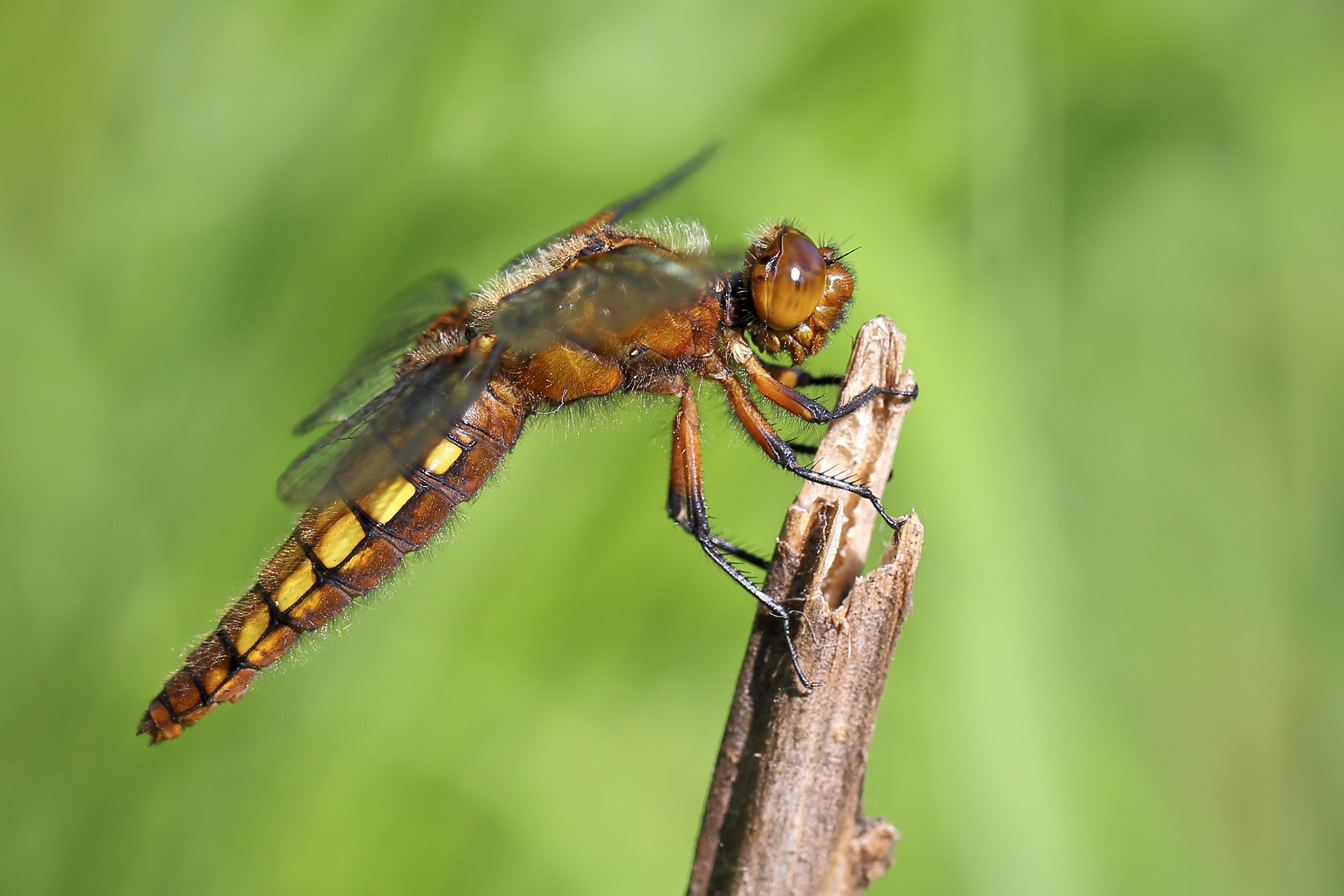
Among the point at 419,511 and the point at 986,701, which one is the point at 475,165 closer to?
the point at 419,511

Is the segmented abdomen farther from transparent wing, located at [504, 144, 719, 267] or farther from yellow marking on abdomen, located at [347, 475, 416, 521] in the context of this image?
transparent wing, located at [504, 144, 719, 267]

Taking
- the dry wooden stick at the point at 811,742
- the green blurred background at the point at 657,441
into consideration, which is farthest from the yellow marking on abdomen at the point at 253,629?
the dry wooden stick at the point at 811,742

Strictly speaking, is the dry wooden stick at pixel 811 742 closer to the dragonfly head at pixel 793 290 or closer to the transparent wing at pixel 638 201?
the dragonfly head at pixel 793 290

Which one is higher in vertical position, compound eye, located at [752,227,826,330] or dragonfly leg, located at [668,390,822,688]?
compound eye, located at [752,227,826,330]

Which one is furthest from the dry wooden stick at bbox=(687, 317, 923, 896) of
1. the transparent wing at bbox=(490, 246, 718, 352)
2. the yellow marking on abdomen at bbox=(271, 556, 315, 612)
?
the yellow marking on abdomen at bbox=(271, 556, 315, 612)

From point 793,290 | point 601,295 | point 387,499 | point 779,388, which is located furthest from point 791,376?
point 387,499

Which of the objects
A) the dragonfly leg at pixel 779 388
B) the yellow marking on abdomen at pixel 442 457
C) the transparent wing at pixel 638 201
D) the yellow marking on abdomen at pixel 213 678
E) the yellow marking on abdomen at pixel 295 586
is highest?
the transparent wing at pixel 638 201

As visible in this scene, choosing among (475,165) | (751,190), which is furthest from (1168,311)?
(475,165)
